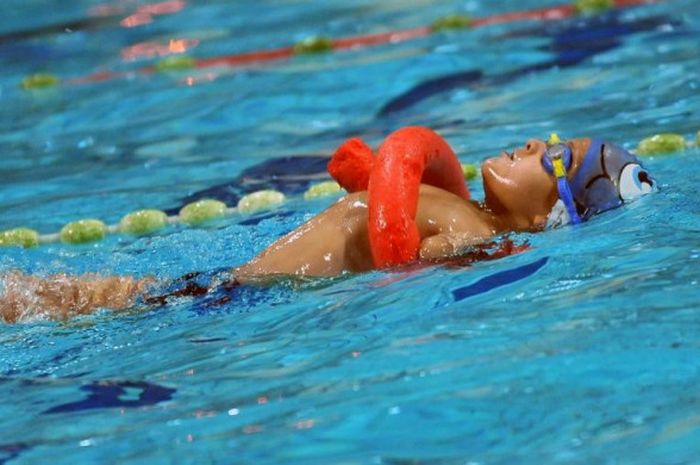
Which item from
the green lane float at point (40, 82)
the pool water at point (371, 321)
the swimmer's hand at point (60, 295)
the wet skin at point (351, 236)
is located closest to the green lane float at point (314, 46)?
the pool water at point (371, 321)

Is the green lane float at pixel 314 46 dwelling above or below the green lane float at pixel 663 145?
above

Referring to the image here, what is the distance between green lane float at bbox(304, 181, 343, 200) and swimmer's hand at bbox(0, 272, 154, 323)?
1.77m

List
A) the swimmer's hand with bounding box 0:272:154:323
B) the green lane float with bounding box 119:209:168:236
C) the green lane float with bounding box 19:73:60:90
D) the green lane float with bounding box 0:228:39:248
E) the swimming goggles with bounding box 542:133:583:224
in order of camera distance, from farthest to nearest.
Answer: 1. the green lane float with bounding box 19:73:60:90
2. the green lane float with bounding box 119:209:168:236
3. the green lane float with bounding box 0:228:39:248
4. the swimming goggles with bounding box 542:133:583:224
5. the swimmer's hand with bounding box 0:272:154:323

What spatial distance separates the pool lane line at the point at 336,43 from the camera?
355 inches

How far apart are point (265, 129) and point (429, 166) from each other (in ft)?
10.1

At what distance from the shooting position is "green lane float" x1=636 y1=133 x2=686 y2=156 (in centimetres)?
571

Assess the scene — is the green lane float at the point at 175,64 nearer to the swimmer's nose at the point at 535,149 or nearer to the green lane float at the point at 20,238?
the green lane float at the point at 20,238

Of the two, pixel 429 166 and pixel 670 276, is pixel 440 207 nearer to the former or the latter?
pixel 429 166

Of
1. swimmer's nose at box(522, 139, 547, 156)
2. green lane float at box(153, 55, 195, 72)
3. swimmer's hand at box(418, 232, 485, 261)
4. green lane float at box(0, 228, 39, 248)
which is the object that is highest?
green lane float at box(153, 55, 195, 72)

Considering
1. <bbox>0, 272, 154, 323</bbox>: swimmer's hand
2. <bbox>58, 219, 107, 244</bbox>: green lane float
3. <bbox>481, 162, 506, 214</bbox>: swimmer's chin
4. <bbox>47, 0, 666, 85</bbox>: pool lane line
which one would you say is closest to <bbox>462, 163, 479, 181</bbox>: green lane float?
<bbox>481, 162, 506, 214</bbox>: swimmer's chin

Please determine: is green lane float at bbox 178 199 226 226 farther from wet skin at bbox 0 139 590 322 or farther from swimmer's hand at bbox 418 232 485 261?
swimmer's hand at bbox 418 232 485 261

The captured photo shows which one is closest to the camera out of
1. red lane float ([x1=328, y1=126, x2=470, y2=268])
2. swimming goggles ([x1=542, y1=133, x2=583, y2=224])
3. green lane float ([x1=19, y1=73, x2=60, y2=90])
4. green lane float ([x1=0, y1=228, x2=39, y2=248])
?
red lane float ([x1=328, y1=126, x2=470, y2=268])

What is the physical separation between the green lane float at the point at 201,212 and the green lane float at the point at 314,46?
11.2 ft

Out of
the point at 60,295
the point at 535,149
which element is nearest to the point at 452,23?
the point at 535,149
